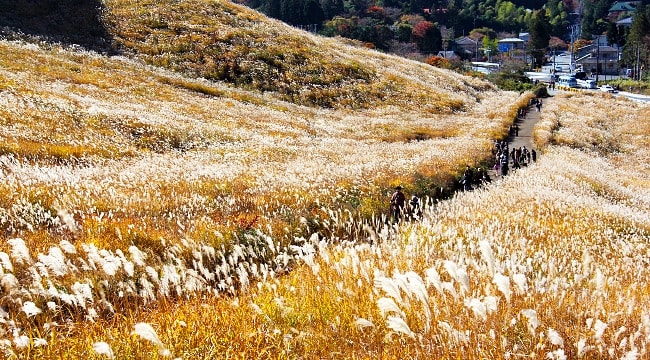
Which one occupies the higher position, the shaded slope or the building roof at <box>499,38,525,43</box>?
the building roof at <box>499,38,525,43</box>

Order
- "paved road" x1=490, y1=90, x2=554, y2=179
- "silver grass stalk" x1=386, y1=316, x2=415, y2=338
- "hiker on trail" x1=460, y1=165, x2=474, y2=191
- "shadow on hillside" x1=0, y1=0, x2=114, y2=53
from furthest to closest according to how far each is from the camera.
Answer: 1. "shadow on hillside" x1=0, y1=0, x2=114, y2=53
2. "paved road" x1=490, y1=90, x2=554, y2=179
3. "hiker on trail" x1=460, y1=165, x2=474, y2=191
4. "silver grass stalk" x1=386, y1=316, x2=415, y2=338

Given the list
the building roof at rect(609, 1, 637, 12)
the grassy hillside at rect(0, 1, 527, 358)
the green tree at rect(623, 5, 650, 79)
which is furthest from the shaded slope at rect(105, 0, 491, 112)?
the building roof at rect(609, 1, 637, 12)

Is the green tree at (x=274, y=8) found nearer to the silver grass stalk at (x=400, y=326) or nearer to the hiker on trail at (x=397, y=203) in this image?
the hiker on trail at (x=397, y=203)

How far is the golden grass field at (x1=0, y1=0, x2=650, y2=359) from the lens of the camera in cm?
361

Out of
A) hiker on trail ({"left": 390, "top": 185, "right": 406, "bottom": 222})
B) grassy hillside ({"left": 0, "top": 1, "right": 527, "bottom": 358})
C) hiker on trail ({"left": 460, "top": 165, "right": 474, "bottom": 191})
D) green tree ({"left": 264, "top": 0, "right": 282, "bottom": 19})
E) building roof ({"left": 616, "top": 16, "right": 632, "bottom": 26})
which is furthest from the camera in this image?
building roof ({"left": 616, "top": 16, "right": 632, "bottom": 26})

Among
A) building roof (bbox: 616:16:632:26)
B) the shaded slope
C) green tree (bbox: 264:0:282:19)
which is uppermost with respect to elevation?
green tree (bbox: 264:0:282:19)

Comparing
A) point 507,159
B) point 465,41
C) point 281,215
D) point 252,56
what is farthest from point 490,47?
point 281,215

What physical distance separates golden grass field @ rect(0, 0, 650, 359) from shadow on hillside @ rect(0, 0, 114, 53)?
2238mm

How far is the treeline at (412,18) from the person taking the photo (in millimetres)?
115600

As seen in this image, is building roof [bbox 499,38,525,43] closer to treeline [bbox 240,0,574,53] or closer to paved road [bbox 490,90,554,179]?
treeline [bbox 240,0,574,53]

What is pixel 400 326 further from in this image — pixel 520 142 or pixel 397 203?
pixel 520 142

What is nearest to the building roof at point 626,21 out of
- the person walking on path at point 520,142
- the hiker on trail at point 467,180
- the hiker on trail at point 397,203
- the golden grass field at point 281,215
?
the golden grass field at point 281,215

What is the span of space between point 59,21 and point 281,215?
49588mm

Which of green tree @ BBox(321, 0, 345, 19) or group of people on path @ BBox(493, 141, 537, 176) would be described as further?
green tree @ BBox(321, 0, 345, 19)
